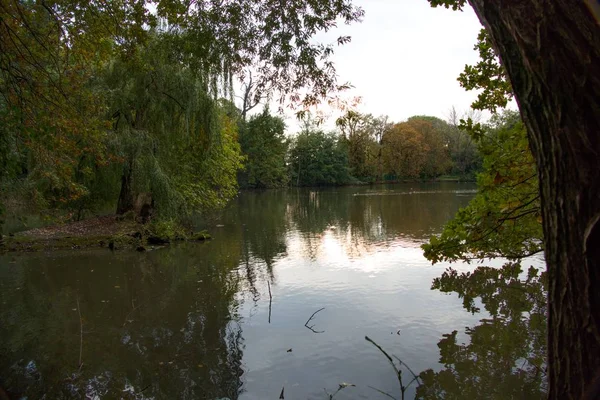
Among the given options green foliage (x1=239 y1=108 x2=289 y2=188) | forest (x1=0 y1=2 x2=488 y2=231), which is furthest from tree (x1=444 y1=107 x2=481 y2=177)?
forest (x1=0 y1=2 x2=488 y2=231)

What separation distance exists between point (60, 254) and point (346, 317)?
377 inches

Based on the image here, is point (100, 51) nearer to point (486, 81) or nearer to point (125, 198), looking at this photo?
point (486, 81)

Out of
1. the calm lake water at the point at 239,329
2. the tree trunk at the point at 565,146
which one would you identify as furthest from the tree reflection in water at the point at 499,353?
the tree trunk at the point at 565,146

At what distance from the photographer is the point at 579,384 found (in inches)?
58.2

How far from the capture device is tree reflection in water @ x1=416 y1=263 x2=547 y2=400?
4.68 m

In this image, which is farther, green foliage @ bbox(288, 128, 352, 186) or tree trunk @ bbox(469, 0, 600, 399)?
green foliage @ bbox(288, 128, 352, 186)

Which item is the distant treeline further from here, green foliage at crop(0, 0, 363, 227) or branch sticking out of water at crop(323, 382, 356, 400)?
branch sticking out of water at crop(323, 382, 356, 400)

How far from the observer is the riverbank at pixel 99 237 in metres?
13.3

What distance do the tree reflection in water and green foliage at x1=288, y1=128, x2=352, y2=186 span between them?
165ft

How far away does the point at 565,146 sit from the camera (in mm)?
1421

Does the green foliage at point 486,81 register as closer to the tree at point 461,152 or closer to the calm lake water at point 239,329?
the calm lake water at point 239,329

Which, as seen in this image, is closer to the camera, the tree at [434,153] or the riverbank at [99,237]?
the riverbank at [99,237]

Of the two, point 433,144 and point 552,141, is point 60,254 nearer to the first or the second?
point 552,141

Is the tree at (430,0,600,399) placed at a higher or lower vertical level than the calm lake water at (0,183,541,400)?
higher
